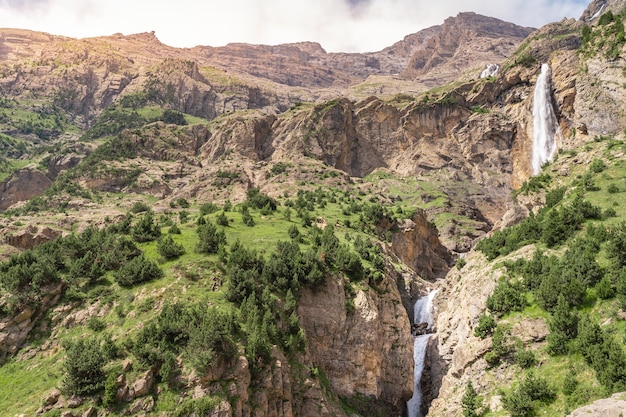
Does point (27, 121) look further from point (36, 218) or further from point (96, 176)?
point (36, 218)

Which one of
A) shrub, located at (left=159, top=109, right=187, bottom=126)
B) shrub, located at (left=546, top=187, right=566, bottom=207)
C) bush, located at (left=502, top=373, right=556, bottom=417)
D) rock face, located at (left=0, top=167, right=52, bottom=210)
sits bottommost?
rock face, located at (left=0, top=167, right=52, bottom=210)

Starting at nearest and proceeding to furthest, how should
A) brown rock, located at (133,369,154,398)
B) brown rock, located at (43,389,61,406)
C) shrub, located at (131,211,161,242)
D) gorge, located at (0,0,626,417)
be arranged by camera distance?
brown rock, located at (43,389,61,406) → brown rock, located at (133,369,154,398) → gorge, located at (0,0,626,417) → shrub, located at (131,211,161,242)

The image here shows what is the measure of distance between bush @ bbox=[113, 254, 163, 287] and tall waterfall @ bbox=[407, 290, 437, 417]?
3262 cm

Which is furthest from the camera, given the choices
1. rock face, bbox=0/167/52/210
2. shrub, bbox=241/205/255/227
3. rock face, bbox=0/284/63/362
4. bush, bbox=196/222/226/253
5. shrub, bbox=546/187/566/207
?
rock face, bbox=0/167/52/210

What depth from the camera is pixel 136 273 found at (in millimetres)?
35312

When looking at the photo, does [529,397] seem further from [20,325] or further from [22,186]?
[22,186]

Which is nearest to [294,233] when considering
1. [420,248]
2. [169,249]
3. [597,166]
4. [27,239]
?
[169,249]

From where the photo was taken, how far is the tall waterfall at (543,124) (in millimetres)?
97375

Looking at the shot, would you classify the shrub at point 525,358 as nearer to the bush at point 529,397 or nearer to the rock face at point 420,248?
the bush at point 529,397

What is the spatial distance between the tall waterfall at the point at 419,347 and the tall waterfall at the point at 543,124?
201 ft

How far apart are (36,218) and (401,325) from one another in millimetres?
87925

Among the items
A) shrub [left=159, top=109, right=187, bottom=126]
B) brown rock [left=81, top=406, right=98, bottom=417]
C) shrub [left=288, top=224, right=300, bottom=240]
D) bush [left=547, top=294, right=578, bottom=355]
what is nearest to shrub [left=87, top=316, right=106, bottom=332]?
brown rock [left=81, top=406, right=98, bottom=417]

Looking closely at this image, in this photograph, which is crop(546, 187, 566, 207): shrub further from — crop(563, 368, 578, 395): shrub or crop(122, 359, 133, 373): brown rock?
crop(122, 359, 133, 373): brown rock

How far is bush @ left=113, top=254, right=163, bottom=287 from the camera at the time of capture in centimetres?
3503
